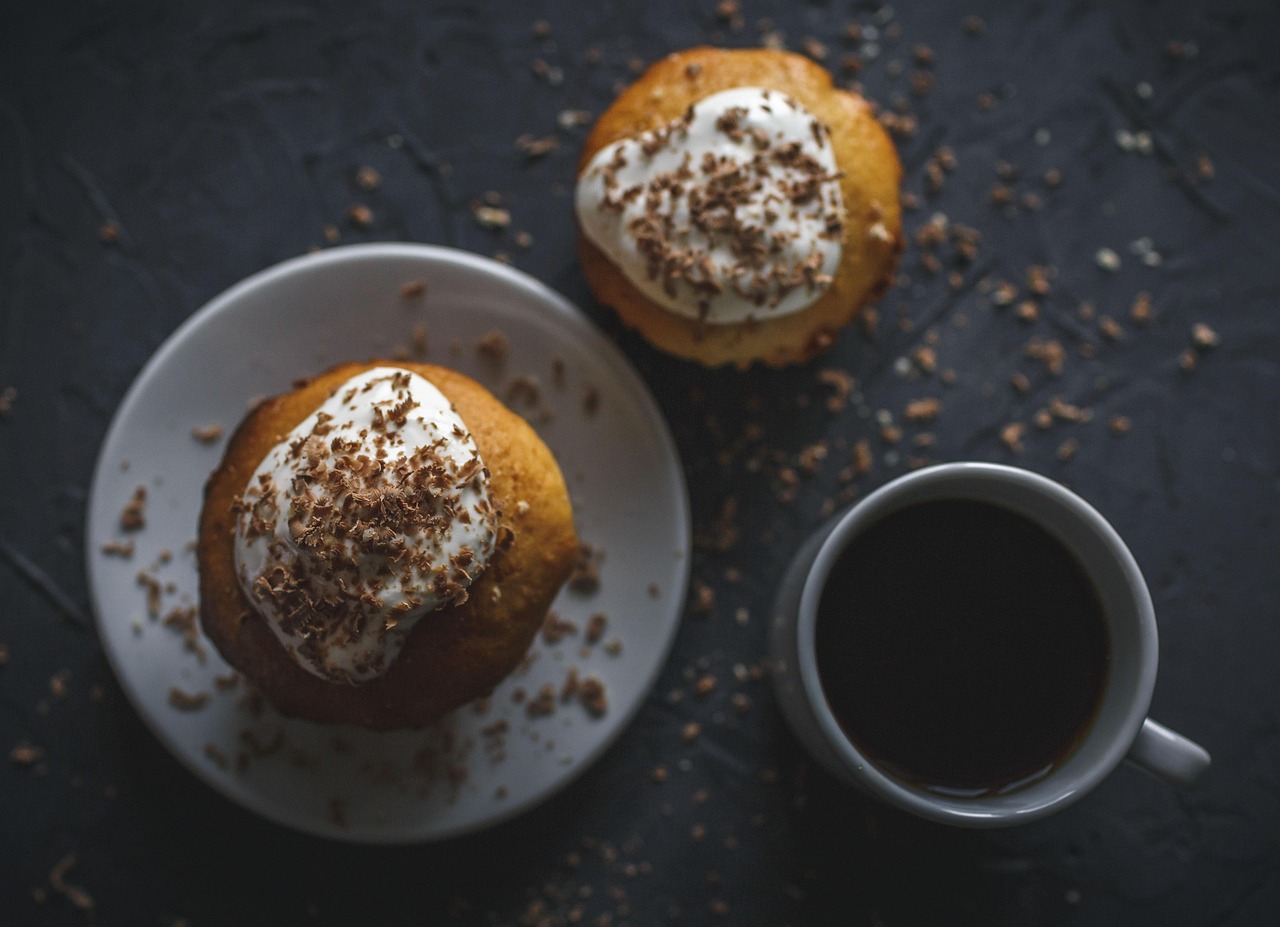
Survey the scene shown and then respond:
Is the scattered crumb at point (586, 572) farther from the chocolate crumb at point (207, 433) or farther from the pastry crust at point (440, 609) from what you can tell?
the chocolate crumb at point (207, 433)

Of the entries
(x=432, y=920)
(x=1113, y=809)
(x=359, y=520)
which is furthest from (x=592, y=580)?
(x=1113, y=809)

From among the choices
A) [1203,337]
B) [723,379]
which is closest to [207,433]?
[723,379]

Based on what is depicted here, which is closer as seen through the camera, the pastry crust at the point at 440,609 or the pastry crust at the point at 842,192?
the pastry crust at the point at 440,609

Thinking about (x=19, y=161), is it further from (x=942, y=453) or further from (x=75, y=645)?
(x=942, y=453)

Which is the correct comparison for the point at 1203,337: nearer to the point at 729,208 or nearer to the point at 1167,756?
the point at 1167,756

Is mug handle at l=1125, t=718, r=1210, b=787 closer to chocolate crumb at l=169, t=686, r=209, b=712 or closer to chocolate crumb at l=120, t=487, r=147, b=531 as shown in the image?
chocolate crumb at l=169, t=686, r=209, b=712

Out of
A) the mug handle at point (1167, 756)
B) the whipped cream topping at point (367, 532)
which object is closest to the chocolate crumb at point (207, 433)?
the whipped cream topping at point (367, 532)
